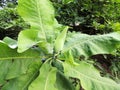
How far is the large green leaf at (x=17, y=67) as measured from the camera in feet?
7.11

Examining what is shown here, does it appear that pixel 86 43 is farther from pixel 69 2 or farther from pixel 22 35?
pixel 69 2

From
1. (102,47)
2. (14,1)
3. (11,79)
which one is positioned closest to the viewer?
(11,79)

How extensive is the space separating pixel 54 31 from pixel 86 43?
10.4 inches

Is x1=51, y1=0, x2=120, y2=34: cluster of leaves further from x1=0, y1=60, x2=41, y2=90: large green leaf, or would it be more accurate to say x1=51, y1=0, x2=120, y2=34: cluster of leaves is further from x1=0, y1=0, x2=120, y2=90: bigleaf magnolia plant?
x1=0, y1=60, x2=41, y2=90: large green leaf

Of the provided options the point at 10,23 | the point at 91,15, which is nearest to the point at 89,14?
the point at 91,15

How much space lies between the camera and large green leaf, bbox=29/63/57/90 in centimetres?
211

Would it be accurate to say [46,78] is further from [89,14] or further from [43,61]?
[89,14]

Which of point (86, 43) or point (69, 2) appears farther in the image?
point (69, 2)

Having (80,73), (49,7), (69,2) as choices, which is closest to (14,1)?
(69,2)

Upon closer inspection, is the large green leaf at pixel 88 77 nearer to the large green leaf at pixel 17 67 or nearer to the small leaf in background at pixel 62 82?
the small leaf in background at pixel 62 82

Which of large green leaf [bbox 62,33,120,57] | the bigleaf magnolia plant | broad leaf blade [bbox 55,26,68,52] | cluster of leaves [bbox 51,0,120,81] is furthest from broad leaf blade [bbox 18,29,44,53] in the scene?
cluster of leaves [bbox 51,0,120,81]

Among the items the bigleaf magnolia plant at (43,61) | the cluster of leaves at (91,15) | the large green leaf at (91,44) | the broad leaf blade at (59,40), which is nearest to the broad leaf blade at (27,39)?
the bigleaf magnolia plant at (43,61)

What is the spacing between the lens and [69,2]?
11.0 feet

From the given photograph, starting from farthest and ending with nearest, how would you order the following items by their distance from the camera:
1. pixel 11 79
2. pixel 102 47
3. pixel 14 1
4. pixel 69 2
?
1. pixel 14 1
2. pixel 69 2
3. pixel 102 47
4. pixel 11 79
